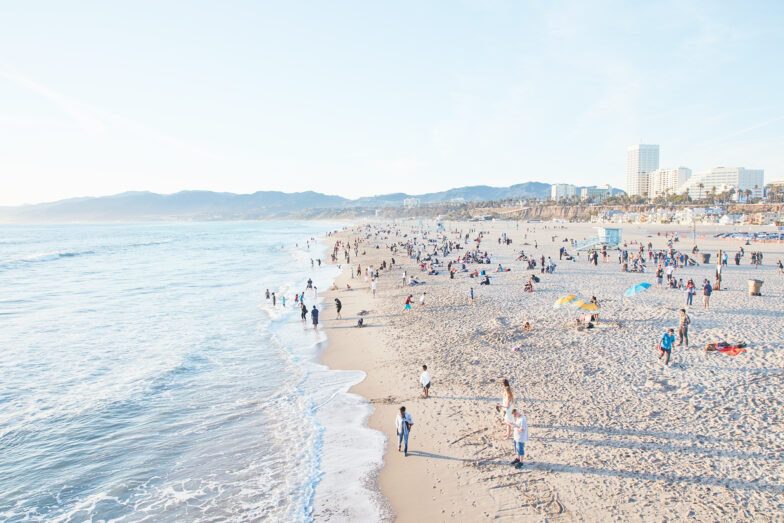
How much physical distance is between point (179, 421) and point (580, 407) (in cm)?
877

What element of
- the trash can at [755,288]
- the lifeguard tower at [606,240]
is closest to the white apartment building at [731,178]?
the lifeguard tower at [606,240]

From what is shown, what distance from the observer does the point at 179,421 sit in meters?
9.73

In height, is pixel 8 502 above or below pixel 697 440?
below

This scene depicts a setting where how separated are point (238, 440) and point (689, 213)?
92693mm

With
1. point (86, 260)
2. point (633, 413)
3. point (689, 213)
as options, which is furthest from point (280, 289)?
point (689, 213)

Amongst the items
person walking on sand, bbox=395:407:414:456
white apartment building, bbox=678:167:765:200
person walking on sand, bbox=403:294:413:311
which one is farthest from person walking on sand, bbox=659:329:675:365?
white apartment building, bbox=678:167:765:200

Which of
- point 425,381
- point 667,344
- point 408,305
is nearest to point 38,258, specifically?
point 408,305

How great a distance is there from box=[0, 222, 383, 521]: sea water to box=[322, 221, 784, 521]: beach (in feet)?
3.12

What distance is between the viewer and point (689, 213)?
262 feet

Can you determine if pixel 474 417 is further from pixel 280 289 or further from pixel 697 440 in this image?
pixel 280 289

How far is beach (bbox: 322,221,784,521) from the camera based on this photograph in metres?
6.34

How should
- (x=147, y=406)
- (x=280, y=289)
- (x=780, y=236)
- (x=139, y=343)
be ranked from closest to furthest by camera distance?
1. (x=147, y=406)
2. (x=139, y=343)
3. (x=280, y=289)
4. (x=780, y=236)

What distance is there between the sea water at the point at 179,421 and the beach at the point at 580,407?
95 centimetres

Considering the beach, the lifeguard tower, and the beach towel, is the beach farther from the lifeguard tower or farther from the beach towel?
the lifeguard tower
